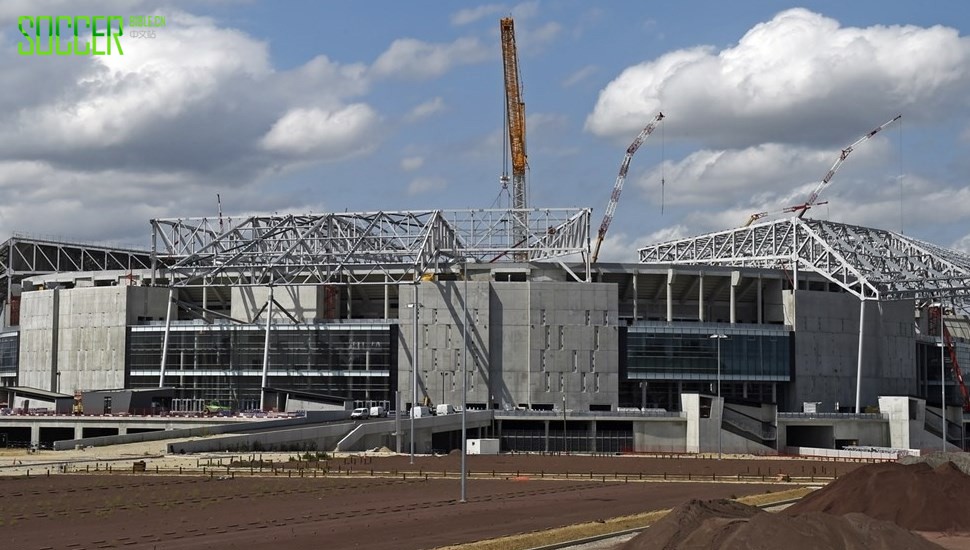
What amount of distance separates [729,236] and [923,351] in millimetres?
35130

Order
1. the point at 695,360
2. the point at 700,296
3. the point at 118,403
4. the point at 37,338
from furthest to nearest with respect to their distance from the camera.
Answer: the point at 37,338 → the point at 700,296 → the point at 695,360 → the point at 118,403

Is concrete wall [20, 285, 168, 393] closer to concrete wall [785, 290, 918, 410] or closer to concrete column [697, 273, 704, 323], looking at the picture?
concrete column [697, 273, 704, 323]

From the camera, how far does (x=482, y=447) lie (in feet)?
406

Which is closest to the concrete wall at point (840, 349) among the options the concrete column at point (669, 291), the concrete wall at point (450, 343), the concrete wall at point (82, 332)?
the concrete column at point (669, 291)

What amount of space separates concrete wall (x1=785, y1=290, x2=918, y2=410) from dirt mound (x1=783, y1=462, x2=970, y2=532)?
117096mm

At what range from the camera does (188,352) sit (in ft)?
569

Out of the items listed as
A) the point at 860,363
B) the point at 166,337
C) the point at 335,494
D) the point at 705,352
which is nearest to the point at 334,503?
the point at 335,494

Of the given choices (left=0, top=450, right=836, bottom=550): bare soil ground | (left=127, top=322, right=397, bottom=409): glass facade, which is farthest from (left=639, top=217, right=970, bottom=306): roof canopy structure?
(left=0, top=450, right=836, bottom=550): bare soil ground

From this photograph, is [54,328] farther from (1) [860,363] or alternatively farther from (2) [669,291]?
(1) [860,363]

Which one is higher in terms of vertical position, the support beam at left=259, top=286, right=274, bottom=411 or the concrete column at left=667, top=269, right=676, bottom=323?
the concrete column at left=667, top=269, right=676, bottom=323

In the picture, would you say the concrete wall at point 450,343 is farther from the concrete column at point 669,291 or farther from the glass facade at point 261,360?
the concrete column at point 669,291

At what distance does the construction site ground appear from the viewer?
5412 cm

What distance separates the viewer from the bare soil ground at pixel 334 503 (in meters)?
53.4

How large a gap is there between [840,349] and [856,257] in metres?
12.7
